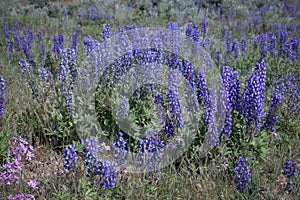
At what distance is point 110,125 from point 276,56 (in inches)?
151

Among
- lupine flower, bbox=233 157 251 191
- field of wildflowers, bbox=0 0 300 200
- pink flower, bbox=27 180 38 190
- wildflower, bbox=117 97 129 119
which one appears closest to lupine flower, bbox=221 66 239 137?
field of wildflowers, bbox=0 0 300 200

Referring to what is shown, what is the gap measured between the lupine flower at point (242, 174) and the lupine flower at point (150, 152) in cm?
72

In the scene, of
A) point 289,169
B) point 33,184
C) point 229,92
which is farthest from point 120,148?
point 289,169

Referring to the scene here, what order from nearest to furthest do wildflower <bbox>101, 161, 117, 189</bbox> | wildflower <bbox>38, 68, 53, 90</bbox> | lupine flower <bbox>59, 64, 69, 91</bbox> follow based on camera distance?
wildflower <bbox>101, 161, 117, 189</bbox>, lupine flower <bbox>59, 64, 69, 91</bbox>, wildflower <bbox>38, 68, 53, 90</bbox>

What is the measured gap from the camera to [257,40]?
6586 millimetres

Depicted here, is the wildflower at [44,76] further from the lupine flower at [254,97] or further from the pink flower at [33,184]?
the lupine flower at [254,97]

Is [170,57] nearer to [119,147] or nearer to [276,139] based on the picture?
[276,139]

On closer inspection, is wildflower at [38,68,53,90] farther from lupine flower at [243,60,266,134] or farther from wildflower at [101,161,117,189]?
lupine flower at [243,60,266,134]

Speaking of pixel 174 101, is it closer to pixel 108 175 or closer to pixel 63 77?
pixel 108 175

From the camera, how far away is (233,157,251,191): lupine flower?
308 cm

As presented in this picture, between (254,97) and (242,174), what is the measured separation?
74cm

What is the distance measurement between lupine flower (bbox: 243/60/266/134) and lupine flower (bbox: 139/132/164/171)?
93 cm

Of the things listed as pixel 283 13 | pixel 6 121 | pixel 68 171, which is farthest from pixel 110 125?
pixel 283 13

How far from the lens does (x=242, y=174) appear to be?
10.2ft
